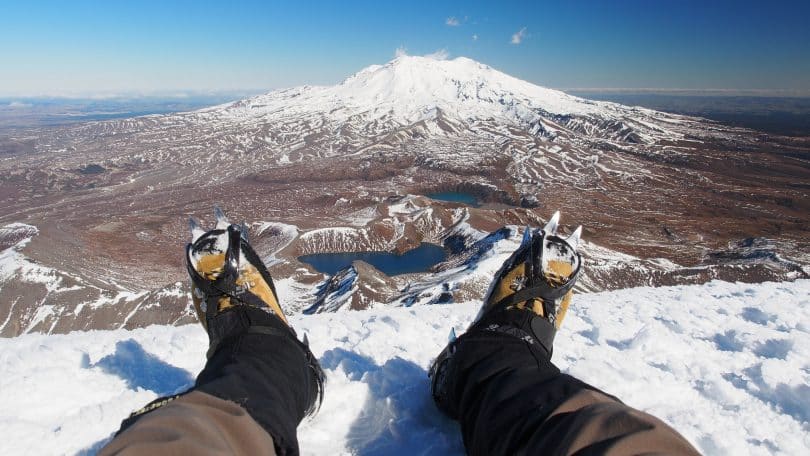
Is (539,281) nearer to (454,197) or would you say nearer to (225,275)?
(225,275)

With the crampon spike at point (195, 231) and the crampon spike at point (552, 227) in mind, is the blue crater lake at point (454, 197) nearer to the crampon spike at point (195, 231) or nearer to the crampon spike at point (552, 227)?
the crampon spike at point (552, 227)

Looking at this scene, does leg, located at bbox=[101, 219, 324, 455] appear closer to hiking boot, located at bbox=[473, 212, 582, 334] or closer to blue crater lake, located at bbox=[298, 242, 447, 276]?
hiking boot, located at bbox=[473, 212, 582, 334]

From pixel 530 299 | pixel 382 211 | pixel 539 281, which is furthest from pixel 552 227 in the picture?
pixel 382 211

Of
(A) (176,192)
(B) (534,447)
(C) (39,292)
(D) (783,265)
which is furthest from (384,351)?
(A) (176,192)

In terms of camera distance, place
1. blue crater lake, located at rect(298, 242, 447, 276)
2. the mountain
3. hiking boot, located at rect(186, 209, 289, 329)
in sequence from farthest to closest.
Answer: blue crater lake, located at rect(298, 242, 447, 276), the mountain, hiking boot, located at rect(186, 209, 289, 329)

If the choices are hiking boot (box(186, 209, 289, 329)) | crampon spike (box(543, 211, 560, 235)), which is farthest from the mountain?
hiking boot (box(186, 209, 289, 329))

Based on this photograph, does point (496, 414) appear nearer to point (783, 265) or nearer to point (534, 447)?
point (534, 447)
